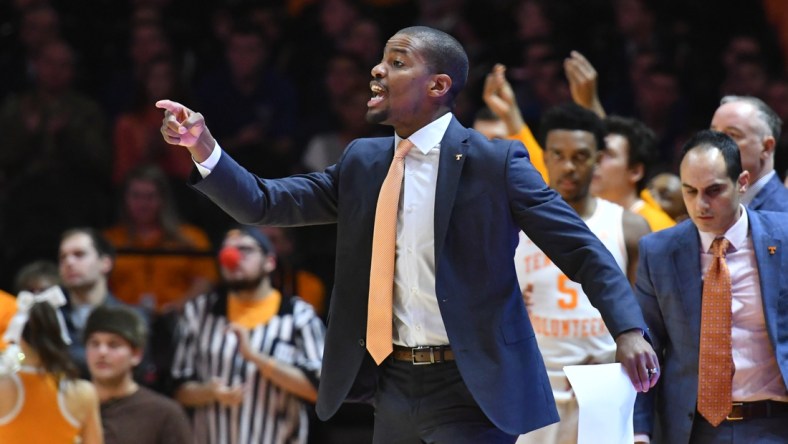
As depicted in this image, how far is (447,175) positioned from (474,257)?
0.85ft

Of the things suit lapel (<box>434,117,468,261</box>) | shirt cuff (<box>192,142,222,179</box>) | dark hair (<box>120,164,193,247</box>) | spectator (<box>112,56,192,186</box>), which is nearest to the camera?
shirt cuff (<box>192,142,222,179</box>)

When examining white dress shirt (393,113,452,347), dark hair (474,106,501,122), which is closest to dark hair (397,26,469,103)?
white dress shirt (393,113,452,347)

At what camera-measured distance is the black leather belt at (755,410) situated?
4438 millimetres

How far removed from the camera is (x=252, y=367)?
663 cm

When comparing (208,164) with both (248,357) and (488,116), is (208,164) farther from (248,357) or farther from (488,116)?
(488,116)

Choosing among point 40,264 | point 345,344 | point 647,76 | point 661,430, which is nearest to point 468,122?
point 647,76

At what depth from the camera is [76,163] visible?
28.5 ft

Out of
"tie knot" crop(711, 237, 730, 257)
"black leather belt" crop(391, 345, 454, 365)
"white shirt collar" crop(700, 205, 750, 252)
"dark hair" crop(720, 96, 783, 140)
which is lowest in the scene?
"black leather belt" crop(391, 345, 454, 365)

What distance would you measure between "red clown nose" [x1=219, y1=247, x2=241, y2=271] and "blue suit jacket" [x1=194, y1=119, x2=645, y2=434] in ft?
9.09

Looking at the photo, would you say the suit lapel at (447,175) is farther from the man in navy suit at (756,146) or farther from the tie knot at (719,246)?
the man in navy suit at (756,146)

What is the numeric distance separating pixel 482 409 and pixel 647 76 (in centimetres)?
482

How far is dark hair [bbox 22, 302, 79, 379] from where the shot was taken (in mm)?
5414

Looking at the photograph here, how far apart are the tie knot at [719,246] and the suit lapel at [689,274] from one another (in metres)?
0.08

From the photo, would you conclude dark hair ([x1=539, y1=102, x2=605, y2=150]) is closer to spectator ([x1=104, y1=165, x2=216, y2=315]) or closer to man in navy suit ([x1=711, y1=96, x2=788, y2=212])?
man in navy suit ([x1=711, y1=96, x2=788, y2=212])
